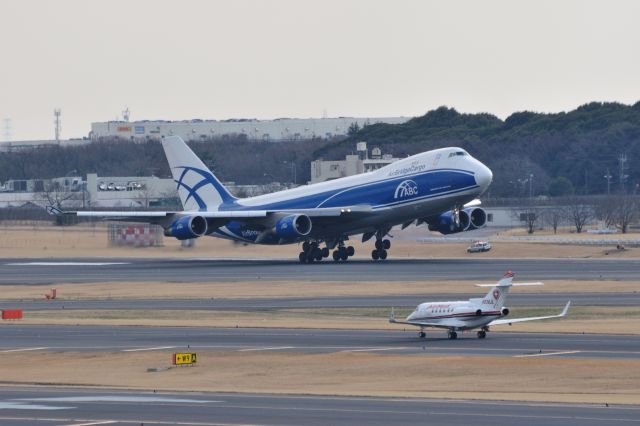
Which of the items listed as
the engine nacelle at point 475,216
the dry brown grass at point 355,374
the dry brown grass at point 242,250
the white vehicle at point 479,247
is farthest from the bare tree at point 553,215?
the dry brown grass at point 355,374

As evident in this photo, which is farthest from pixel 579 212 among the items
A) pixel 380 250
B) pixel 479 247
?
pixel 380 250

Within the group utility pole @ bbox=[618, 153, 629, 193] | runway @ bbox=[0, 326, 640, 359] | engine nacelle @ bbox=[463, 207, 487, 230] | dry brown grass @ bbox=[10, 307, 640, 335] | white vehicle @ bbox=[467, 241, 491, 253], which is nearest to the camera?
runway @ bbox=[0, 326, 640, 359]

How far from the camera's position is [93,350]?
4622 centimetres

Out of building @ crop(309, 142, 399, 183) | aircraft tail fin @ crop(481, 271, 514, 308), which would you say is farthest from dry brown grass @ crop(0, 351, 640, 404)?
building @ crop(309, 142, 399, 183)

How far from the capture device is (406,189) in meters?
83.8

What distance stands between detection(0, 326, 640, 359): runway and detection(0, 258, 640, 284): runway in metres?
22.9

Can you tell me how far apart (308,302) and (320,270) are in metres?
18.7

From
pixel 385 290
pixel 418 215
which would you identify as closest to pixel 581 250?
pixel 418 215

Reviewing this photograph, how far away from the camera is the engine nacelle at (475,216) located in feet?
290

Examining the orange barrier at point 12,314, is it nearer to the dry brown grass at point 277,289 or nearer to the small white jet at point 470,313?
the dry brown grass at point 277,289

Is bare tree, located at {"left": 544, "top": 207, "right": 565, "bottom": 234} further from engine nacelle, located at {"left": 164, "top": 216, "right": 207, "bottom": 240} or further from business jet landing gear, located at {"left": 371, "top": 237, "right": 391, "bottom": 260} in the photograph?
engine nacelle, located at {"left": 164, "top": 216, "right": 207, "bottom": 240}

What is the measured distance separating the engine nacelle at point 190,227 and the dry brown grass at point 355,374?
136 feet

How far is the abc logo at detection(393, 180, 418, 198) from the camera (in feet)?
274

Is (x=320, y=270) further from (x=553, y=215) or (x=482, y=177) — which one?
(x=553, y=215)
